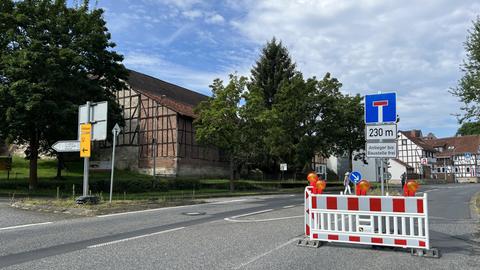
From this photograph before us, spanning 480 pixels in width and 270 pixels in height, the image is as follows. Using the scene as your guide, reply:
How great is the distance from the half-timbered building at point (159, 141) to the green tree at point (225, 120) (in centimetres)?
1371

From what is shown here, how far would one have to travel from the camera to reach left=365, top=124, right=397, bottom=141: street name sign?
31.4ft

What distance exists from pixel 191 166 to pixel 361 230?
135 ft

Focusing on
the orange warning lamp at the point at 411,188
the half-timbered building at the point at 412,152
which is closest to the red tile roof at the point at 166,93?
the orange warning lamp at the point at 411,188

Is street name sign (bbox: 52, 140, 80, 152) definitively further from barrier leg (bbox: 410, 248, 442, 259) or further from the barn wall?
the barn wall

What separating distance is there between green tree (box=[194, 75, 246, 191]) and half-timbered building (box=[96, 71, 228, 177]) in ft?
45.0

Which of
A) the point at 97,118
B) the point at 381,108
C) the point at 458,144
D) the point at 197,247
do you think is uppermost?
the point at 458,144

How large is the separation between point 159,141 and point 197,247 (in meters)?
41.1

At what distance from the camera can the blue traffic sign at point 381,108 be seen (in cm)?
966

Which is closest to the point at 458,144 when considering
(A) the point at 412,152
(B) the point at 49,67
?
(A) the point at 412,152

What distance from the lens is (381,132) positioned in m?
9.70

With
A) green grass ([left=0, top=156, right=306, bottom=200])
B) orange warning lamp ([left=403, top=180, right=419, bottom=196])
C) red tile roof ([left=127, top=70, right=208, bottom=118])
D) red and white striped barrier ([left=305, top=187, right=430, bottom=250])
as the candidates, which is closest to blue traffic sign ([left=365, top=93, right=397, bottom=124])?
orange warning lamp ([left=403, top=180, right=419, bottom=196])

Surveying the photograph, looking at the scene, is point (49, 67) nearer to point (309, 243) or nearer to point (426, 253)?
point (309, 243)

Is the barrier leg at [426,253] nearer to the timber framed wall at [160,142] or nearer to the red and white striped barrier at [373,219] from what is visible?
the red and white striped barrier at [373,219]

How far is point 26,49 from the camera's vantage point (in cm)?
2686
